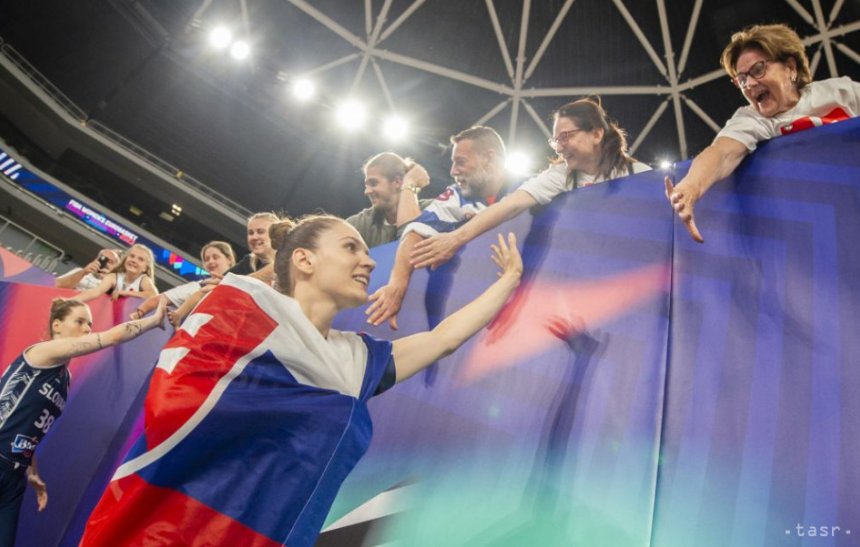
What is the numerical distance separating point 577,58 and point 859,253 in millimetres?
11359

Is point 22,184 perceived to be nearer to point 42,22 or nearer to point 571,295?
point 42,22

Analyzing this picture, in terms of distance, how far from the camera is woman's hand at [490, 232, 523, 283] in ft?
8.48

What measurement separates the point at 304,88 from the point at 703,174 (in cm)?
1408

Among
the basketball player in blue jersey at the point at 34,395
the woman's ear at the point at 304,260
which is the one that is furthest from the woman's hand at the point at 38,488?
the woman's ear at the point at 304,260

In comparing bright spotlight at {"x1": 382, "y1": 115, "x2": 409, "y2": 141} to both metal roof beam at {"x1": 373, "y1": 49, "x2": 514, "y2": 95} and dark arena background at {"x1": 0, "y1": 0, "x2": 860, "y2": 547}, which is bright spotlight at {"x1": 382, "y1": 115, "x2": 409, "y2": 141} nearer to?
metal roof beam at {"x1": 373, "y1": 49, "x2": 514, "y2": 95}

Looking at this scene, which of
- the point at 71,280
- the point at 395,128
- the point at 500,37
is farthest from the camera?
the point at 395,128

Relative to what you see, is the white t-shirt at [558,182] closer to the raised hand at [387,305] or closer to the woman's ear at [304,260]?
the raised hand at [387,305]

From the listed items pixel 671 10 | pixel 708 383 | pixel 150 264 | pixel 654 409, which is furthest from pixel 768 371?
pixel 671 10

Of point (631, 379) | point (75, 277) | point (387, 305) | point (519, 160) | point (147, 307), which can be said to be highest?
point (519, 160)

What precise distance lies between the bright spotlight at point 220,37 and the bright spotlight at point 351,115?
3.28 metres

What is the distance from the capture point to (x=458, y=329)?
255cm

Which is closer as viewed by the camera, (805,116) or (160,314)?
(805,116)

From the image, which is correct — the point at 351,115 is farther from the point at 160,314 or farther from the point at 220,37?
the point at 160,314

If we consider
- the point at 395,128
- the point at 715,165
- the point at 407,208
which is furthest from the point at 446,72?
the point at 715,165
